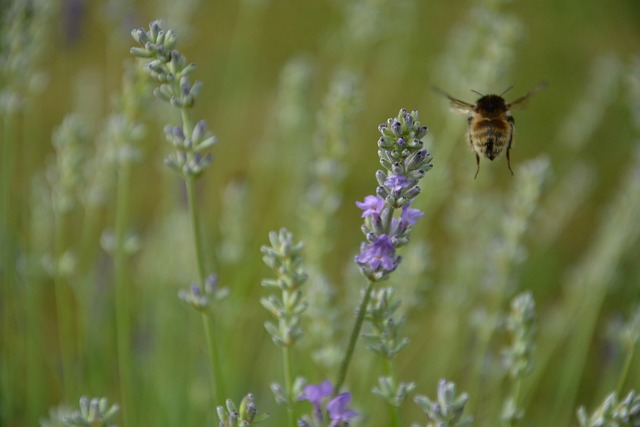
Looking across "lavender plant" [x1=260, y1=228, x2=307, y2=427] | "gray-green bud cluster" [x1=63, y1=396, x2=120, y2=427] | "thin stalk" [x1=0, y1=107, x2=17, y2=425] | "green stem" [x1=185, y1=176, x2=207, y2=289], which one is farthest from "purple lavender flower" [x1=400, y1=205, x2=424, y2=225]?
"thin stalk" [x1=0, y1=107, x2=17, y2=425]

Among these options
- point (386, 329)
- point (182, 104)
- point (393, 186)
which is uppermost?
point (182, 104)

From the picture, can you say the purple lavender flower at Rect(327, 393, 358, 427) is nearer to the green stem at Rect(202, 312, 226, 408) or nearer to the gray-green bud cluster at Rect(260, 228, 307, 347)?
the gray-green bud cluster at Rect(260, 228, 307, 347)

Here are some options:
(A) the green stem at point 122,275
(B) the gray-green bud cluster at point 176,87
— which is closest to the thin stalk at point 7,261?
(A) the green stem at point 122,275

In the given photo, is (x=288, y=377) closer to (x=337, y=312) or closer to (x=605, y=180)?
(x=337, y=312)

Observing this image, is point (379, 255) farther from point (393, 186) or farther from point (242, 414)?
point (242, 414)

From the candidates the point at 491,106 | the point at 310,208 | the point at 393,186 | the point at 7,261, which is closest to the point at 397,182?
the point at 393,186

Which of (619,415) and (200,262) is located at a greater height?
(200,262)
